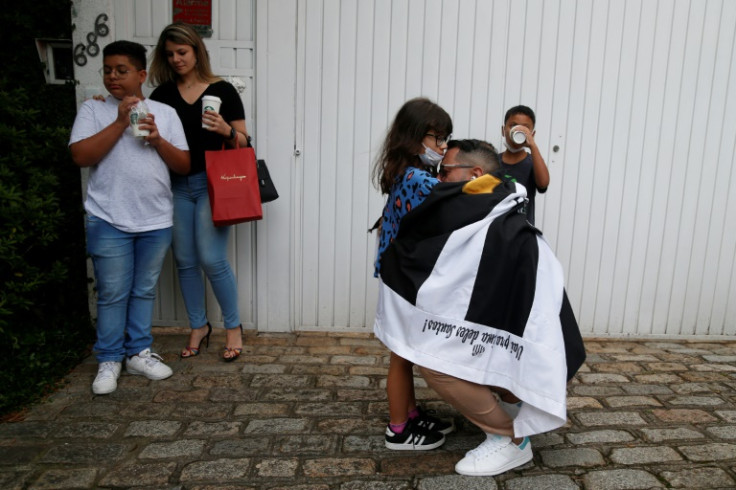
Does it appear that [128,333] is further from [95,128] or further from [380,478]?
[380,478]

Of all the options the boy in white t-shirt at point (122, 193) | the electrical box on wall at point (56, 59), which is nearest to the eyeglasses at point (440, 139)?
the boy in white t-shirt at point (122, 193)

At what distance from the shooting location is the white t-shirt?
124 inches

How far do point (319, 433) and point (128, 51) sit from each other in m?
2.28

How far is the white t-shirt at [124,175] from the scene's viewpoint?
3156 millimetres

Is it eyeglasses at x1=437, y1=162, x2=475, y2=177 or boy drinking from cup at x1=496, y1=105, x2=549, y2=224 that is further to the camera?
boy drinking from cup at x1=496, y1=105, x2=549, y2=224

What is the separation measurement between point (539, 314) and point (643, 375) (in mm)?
1839

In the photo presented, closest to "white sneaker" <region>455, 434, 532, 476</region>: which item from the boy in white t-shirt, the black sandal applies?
the black sandal

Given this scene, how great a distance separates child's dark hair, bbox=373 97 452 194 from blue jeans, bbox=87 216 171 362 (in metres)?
1.56

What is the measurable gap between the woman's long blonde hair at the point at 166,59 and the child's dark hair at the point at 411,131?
1.51 meters

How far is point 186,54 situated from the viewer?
3352 mm

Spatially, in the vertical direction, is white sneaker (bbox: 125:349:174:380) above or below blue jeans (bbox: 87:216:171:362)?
below

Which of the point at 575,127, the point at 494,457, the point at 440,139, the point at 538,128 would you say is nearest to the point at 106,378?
the point at 494,457

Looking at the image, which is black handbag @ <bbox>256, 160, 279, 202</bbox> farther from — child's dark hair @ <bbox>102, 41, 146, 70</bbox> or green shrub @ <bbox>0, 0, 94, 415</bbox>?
green shrub @ <bbox>0, 0, 94, 415</bbox>

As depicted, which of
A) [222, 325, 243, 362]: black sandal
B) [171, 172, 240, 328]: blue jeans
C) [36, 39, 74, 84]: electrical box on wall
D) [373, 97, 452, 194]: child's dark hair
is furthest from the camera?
[36, 39, 74, 84]: electrical box on wall
